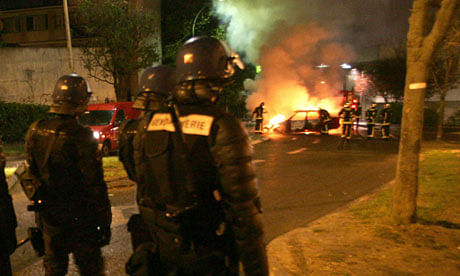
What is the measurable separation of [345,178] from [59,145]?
727cm

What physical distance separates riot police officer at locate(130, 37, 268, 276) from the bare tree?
10.4 ft

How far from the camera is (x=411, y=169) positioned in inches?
172

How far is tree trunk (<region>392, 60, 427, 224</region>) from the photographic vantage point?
4.27 meters

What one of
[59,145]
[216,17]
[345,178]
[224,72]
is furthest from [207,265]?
[216,17]

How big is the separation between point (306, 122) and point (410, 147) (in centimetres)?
1474

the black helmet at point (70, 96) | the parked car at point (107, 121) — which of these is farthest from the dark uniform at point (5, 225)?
the parked car at point (107, 121)

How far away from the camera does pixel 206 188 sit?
1856mm

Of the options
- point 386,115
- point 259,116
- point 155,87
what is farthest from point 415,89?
point 259,116

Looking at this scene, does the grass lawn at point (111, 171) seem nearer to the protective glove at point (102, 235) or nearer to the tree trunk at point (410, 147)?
the protective glove at point (102, 235)

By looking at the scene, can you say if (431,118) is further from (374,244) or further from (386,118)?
(374,244)

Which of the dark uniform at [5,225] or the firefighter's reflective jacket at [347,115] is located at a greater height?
the firefighter's reflective jacket at [347,115]

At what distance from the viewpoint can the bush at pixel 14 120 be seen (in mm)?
16641

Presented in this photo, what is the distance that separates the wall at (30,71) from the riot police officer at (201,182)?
21065 mm

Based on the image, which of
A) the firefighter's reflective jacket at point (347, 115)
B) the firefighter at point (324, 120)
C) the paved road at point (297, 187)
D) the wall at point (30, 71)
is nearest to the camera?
the paved road at point (297, 187)
